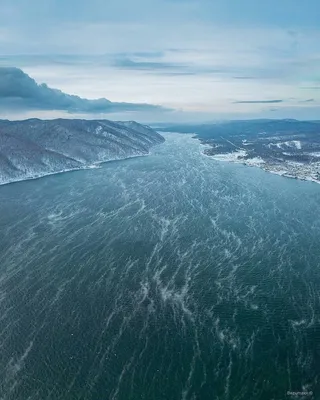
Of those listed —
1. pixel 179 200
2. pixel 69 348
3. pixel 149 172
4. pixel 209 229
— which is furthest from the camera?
pixel 149 172

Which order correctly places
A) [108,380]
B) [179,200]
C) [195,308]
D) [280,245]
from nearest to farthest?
1. [108,380]
2. [195,308]
3. [280,245]
4. [179,200]

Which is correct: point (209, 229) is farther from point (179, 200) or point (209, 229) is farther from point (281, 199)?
point (281, 199)

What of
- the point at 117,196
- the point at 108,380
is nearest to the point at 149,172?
the point at 117,196

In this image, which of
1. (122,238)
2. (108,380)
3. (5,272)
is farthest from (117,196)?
(108,380)

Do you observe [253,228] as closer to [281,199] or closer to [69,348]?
[281,199]

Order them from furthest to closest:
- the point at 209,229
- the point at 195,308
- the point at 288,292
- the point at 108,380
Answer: the point at 209,229 < the point at 288,292 < the point at 195,308 < the point at 108,380

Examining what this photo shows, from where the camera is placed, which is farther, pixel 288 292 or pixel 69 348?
pixel 288 292
